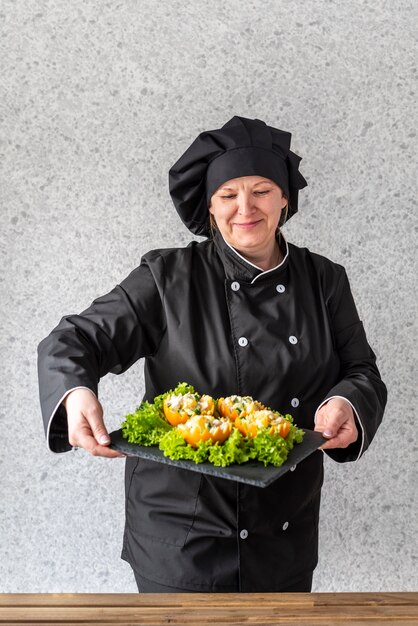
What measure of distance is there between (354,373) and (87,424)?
693 mm

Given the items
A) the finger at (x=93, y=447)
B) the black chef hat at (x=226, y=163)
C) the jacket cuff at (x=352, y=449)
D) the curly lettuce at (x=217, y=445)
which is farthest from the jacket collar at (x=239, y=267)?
the finger at (x=93, y=447)

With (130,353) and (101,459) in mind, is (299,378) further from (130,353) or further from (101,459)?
(101,459)

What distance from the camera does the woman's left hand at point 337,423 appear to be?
1.79 m

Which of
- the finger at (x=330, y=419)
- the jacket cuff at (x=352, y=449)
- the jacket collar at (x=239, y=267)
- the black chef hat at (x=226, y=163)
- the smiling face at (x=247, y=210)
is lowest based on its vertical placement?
the jacket cuff at (x=352, y=449)

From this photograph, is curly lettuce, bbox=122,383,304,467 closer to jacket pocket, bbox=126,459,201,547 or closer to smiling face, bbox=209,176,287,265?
jacket pocket, bbox=126,459,201,547

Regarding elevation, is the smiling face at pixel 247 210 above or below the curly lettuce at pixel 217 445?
above

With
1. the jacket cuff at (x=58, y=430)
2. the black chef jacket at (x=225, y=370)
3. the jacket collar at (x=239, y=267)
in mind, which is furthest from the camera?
the jacket collar at (x=239, y=267)

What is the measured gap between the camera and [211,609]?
1.33 meters

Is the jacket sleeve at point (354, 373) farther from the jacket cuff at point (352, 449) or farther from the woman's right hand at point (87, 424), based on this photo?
the woman's right hand at point (87, 424)

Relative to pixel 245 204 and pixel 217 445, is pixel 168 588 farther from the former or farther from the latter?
pixel 245 204

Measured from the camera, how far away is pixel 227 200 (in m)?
1.92

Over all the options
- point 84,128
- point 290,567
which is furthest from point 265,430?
point 84,128

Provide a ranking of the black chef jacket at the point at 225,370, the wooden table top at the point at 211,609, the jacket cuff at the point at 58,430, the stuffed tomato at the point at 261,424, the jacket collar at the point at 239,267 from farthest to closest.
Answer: the jacket collar at the point at 239,267 → the black chef jacket at the point at 225,370 → the jacket cuff at the point at 58,430 → the stuffed tomato at the point at 261,424 → the wooden table top at the point at 211,609

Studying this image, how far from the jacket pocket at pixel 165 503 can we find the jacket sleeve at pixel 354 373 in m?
0.35
